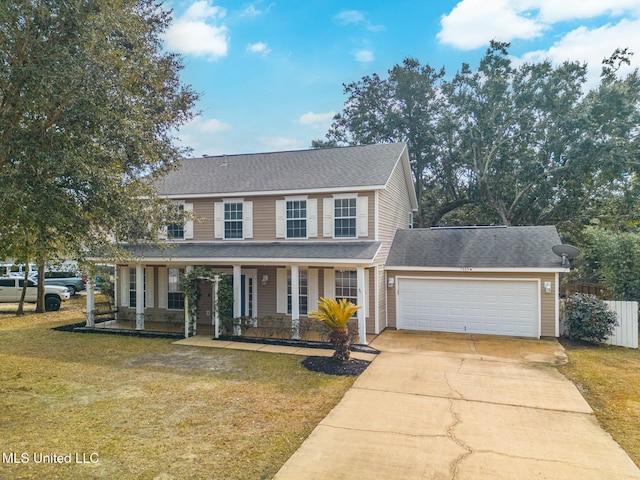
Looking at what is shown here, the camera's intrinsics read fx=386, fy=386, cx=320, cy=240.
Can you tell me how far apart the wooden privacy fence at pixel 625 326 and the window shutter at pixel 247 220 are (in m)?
12.2

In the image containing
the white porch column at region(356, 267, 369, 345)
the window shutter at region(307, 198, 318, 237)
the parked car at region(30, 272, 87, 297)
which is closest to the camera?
the white porch column at region(356, 267, 369, 345)

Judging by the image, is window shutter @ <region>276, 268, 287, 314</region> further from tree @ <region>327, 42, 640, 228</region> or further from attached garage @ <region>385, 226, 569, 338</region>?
tree @ <region>327, 42, 640, 228</region>

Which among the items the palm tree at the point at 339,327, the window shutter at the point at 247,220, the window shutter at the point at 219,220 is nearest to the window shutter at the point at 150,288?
the window shutter at the point at 219,220

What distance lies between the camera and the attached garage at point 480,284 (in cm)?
1288

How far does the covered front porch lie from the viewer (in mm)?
12602

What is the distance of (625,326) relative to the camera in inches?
460

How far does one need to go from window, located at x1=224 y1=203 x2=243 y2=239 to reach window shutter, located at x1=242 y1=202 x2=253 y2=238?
215 mm

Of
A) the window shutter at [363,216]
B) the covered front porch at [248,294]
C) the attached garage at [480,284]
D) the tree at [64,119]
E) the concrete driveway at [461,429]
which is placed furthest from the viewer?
the window shutter at [363,216]

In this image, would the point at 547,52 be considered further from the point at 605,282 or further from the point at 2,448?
the point at 2,448

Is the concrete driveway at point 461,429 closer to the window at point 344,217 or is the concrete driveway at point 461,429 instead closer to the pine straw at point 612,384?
the pine straw at point 612,384

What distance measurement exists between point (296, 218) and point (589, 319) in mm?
10105

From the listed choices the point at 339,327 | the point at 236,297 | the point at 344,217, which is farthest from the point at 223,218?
the point at 339,327

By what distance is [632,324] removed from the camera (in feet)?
37.9

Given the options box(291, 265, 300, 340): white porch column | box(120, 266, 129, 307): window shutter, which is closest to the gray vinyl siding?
box(291, 265, 300, 340): white porch column
